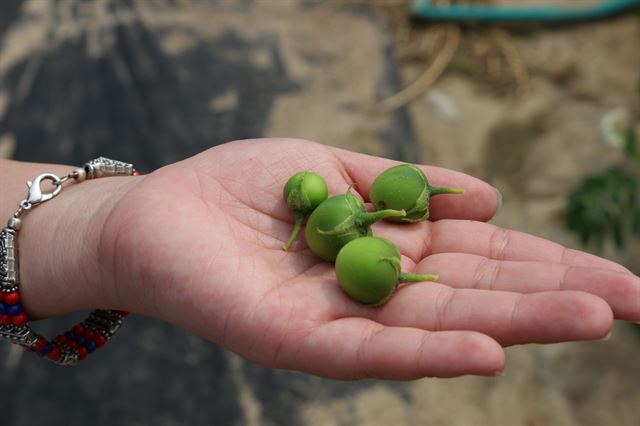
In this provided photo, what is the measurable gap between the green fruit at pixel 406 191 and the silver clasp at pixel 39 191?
123 centimetres

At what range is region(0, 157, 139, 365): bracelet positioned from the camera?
2475 mm

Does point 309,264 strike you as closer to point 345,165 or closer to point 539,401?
point 345,165

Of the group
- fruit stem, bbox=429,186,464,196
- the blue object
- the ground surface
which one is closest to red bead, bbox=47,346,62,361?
the ground surface

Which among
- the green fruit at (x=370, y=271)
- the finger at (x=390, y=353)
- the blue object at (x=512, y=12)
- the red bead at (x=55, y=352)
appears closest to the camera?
the finger at (x=390, y=353)

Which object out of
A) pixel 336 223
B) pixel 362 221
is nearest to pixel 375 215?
pixel 362 221

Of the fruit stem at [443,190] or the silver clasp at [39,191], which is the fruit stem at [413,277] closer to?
the fruit stem at [443,190]

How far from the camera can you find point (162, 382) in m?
3.52

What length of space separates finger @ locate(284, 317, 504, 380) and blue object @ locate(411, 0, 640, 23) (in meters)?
4.92

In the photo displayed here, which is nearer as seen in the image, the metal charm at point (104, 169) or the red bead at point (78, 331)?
the red bead at point (78, 331)

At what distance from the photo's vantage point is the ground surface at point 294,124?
3.54 meters

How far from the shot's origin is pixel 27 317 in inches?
100

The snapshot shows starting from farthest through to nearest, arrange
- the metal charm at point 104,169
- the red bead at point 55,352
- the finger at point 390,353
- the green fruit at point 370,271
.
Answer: the metal charm at point 104,169, the red bead at point 55,352, the green fruit at point 370,271, the finger at point 390,353

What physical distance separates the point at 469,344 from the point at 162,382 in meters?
2.14

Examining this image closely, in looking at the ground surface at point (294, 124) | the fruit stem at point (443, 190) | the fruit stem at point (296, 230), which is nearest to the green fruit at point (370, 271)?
the fruit stem at point (296, 230)
